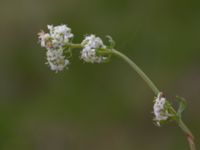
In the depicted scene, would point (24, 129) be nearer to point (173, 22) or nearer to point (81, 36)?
point (81, 36)

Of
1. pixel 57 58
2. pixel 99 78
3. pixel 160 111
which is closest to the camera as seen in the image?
pixel 160 111

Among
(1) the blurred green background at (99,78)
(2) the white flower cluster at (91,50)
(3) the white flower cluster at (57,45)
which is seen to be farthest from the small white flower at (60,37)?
(1) the blurred green background at (99,78)

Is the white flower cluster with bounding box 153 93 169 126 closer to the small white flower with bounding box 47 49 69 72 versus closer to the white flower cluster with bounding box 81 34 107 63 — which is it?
the white flower cluster with bounding box 81 34 107 63

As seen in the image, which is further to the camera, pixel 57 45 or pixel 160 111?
pixel 57 45

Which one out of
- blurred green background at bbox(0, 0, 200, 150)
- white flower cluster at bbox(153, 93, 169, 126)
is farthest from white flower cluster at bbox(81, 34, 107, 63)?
blurred green background at bbox(0, 0, 200, 150)

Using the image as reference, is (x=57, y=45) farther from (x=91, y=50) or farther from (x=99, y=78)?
(x=99, y=78)

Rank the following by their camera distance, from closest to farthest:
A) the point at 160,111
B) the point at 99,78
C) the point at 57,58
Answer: the point at 160,111, the point at 57,58, the point at 99,78

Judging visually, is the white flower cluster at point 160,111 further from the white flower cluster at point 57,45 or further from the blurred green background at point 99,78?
the blurred green background at point 99,78

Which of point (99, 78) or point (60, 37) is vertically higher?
point (99, 78)

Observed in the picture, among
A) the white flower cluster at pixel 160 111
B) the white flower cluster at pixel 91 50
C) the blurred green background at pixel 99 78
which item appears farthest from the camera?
the blurred green background at pixel 99 78

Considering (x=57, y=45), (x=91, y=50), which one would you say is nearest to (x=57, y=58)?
(x=57, y=45)
